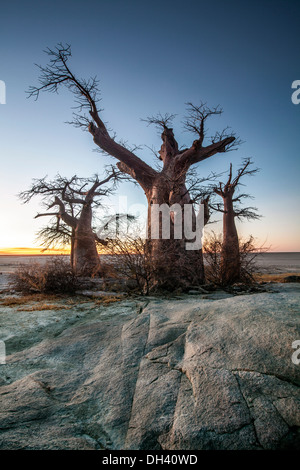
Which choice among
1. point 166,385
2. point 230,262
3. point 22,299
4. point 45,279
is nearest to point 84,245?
point 45,279

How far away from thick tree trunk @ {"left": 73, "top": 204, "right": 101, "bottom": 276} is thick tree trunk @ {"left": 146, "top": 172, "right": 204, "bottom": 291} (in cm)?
555

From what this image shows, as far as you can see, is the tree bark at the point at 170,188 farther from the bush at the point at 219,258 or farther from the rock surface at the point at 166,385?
the rock surface at the point at 166,385

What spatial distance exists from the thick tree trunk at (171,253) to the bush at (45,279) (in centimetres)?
271

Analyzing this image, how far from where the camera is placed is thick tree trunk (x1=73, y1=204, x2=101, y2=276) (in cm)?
1161

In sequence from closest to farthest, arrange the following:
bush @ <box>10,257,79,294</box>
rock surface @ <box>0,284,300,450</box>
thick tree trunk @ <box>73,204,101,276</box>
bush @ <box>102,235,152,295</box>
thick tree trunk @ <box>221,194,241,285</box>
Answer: rock surface @ <box>0,284,300,450</box> < bush @ <box>102,235,152,295</box> < bush @ <box>10,257,79,294</box> < thick tree trunk @ <box>221,194,241,285</box> < thick tree trunk @ <box>73,204,101,276</box>

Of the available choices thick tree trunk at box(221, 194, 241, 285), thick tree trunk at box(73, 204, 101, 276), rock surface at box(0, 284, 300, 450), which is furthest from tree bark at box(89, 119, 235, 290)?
thick tree trunk at box(73, 204, 101, 276)

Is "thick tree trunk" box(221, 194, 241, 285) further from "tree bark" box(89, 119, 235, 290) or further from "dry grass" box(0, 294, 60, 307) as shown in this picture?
"dry grass" box(0, 294, 60, 307)

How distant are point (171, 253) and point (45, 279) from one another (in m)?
3.77

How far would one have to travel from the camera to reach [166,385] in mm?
1699

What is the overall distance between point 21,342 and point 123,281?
404 centimetres

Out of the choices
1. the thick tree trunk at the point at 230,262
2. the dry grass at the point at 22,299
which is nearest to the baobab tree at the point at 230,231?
the thick tree trunk at the point at 230,262

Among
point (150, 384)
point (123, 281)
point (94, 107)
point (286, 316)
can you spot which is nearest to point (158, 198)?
point (123, 281)
